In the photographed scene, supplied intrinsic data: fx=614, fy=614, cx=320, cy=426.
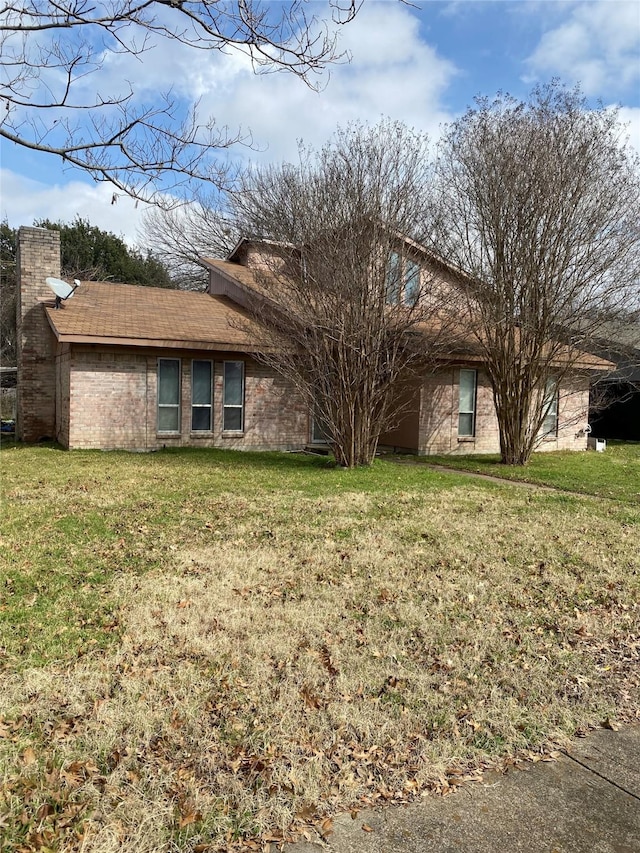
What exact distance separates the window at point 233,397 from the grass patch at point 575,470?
4586mm

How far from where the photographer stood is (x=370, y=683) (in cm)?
370

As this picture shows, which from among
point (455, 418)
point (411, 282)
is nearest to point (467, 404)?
point (455, 418)

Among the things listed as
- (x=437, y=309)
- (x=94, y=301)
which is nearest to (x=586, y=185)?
(x=437, y=309)

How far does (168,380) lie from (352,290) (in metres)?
5.21

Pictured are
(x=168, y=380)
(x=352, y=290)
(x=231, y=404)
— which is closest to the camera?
(x=352, y=290)

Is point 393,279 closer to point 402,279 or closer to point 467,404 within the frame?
point 402,279

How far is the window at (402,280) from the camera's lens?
11.7 m

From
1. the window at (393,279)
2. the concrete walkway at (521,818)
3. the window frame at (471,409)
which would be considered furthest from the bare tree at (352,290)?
the concrete walkway at (521,818)

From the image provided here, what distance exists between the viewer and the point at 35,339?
592 inches

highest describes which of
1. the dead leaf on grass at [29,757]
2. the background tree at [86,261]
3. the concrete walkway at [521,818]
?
the background tree at [86,261]

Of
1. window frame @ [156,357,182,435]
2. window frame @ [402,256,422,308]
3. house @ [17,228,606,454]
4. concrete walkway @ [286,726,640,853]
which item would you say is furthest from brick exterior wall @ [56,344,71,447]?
concrete walkway @ [286,726,640,853]

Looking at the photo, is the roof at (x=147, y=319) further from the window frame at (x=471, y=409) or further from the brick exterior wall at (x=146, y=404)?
the window frame at (x=471, y=409)

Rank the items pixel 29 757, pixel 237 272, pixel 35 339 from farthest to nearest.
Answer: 1. pixel 237 272
2. pixel 35 339
3. pixel 29 757

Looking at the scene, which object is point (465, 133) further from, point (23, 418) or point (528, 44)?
point (23, 418)
